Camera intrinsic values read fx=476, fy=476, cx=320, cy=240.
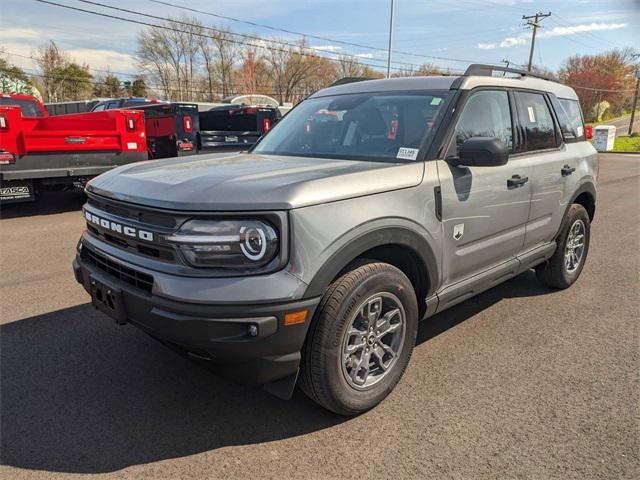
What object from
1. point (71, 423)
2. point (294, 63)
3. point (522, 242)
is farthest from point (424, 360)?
point (294, 63)

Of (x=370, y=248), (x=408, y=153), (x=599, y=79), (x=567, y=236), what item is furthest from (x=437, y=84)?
(x=599, y=79)

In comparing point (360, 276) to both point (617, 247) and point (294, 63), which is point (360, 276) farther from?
point (294, 63)

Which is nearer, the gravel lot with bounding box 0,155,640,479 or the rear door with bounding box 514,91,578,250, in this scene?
the gravel lot with bounding box 0,155,640,479

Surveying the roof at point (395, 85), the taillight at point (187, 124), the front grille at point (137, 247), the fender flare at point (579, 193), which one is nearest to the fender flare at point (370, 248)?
the front grille at point (137, 247)

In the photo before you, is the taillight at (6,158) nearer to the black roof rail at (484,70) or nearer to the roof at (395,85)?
the roof at (395,85)

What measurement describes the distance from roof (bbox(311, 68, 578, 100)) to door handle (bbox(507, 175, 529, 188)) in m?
0.71

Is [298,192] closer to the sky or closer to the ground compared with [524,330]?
closer to the sky

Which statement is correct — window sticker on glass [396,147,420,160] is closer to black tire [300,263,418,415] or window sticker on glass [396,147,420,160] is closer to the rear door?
black tire [300,263,418,415]

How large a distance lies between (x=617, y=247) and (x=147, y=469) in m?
6.53

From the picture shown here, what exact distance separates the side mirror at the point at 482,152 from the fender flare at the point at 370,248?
1.99ft

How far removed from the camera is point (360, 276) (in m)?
2.50

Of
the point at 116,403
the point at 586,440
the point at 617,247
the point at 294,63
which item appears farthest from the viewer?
the point at 294,63

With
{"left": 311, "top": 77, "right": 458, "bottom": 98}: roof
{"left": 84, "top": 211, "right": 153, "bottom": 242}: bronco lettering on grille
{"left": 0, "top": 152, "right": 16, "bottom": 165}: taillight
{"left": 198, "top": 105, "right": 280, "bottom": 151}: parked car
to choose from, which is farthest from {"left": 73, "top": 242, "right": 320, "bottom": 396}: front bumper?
{"left": 198, "top": 105, "right": 280, "bottom": 151}: parked car

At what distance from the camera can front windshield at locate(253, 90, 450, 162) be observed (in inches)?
124
